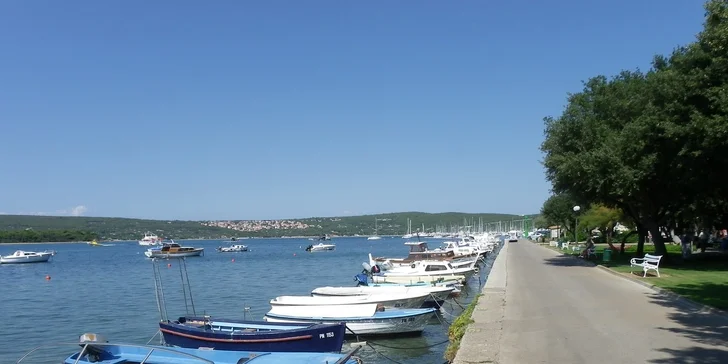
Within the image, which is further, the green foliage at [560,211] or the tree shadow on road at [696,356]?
the green foliage at [560,211]

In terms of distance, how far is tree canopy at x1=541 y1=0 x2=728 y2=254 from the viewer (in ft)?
75.3

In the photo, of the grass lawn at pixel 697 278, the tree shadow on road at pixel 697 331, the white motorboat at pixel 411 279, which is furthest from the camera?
the white motorboat at pixel 411 279

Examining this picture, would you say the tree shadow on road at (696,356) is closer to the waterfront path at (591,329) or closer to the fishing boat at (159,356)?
the waterfront path at (591,329)

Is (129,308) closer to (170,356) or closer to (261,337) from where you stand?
(261,337)

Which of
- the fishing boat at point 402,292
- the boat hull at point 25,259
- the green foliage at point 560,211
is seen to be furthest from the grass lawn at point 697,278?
the boat hull at point 25,259

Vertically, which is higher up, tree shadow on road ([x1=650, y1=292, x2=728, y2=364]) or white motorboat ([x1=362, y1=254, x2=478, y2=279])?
tree shadow on road ([x1=650, y1=292, x2=728, y2=364])

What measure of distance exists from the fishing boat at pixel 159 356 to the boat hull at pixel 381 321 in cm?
720

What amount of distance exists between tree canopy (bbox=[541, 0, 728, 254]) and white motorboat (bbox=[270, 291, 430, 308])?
38.1 ft

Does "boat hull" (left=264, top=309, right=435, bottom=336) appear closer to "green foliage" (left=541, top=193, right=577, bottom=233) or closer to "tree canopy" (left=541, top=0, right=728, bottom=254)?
"tree canopy" (left=541, top=0, right=728, bottom=254)

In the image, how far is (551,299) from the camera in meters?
19.7

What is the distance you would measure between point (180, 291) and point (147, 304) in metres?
6.45

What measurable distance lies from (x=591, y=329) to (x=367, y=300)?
1105 cm

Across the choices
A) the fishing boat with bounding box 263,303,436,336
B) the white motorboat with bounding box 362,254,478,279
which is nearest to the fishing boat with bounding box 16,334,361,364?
the fishing boat with bounding box 263,303,436,336

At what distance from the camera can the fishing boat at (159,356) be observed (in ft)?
36.0
